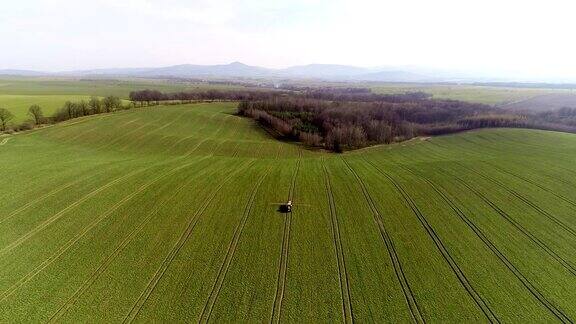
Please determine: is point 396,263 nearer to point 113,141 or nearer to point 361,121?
point 113,141

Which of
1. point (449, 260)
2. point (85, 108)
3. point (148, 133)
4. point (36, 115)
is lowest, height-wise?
point (449, 260)

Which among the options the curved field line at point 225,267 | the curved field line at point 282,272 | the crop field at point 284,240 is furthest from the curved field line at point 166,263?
the curved field line at point 282,272

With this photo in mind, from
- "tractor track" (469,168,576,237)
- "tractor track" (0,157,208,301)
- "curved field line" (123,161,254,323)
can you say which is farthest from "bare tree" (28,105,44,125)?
"tractor track" (469,168,576,237)

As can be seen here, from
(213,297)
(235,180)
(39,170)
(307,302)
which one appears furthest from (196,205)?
(39,170)

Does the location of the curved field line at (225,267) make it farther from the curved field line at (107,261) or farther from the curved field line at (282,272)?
the curved field line at (107,261)

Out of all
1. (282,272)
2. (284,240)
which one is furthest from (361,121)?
(282,272)

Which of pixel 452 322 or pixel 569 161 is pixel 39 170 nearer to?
pixel 452 322
